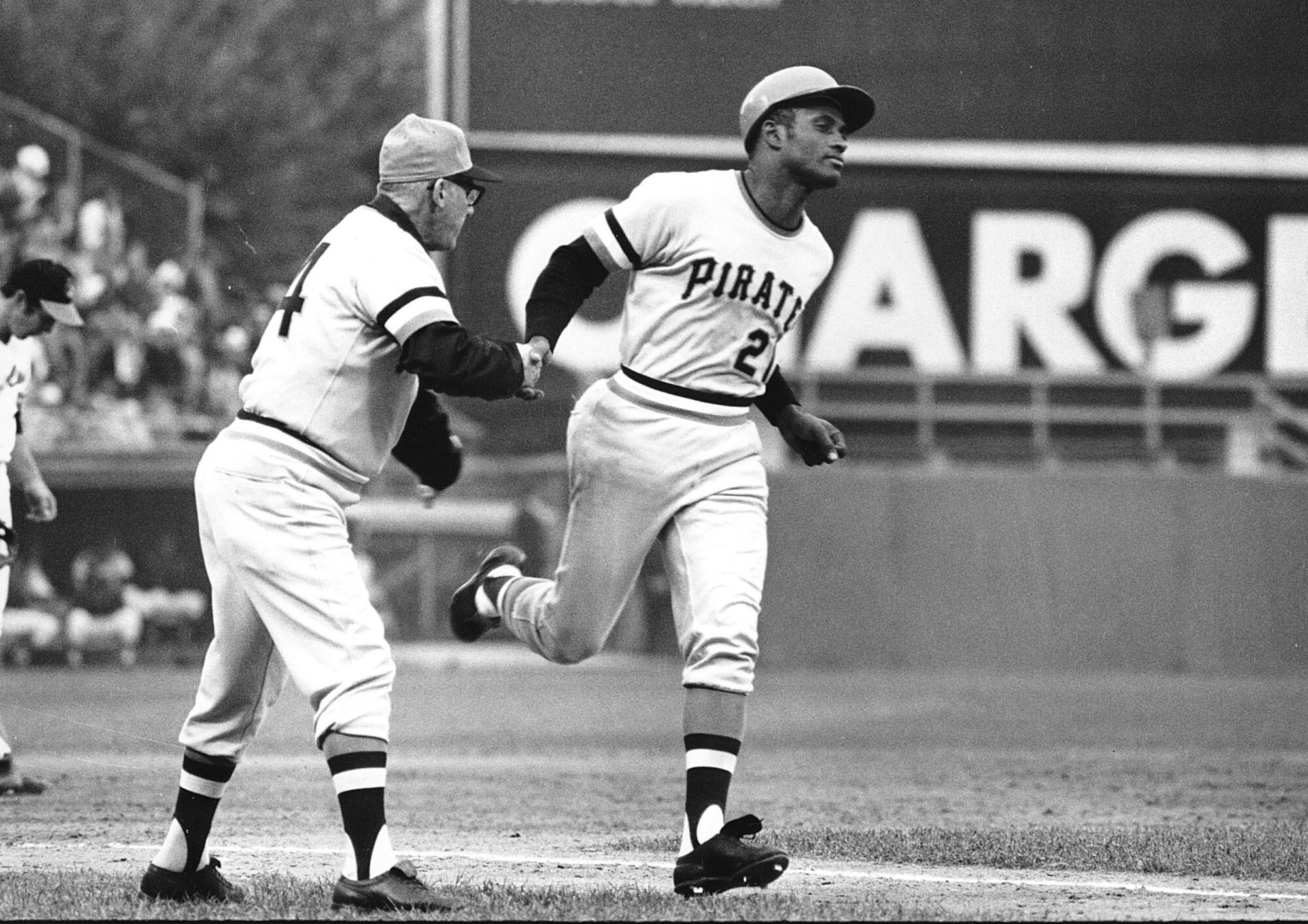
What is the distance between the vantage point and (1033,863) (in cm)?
650

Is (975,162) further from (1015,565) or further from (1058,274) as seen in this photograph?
(1015,565)

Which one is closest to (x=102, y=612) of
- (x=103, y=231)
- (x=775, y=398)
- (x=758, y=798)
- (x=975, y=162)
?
(x=103, y=231)

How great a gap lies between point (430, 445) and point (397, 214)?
78 centimetres

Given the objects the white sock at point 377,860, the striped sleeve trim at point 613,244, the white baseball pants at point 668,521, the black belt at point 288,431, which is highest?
the striped sleeve trim at point 613,244

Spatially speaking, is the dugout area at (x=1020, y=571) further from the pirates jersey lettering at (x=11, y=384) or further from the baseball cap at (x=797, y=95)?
the baseball cap at (x=797, y=95)

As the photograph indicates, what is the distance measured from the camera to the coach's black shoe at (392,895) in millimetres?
5129

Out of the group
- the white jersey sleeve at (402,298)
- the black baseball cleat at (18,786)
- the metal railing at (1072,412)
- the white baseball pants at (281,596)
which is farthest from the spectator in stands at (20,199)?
the white jersey sleeve at (402,298)

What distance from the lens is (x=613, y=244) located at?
6008mm

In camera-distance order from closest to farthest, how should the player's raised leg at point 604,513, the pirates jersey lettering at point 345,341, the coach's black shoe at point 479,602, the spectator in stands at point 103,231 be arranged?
1. the pirates jersey lettering at point 345,341
2. the player's raised leg at point 604,513
3. the coach's black shoe at point 479,602
4. the spectator in stands at point 103,231

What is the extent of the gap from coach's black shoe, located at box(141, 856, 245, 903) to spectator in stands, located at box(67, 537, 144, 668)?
12.0m

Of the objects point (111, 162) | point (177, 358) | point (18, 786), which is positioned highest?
point (111, 162)

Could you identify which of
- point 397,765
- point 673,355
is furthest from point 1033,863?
point 397,765

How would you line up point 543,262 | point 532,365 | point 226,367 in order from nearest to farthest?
point 532,365
point 226,367
point 543,262

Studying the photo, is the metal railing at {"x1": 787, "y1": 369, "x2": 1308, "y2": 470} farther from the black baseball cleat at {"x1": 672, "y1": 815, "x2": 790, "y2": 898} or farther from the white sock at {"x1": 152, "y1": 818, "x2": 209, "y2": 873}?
the white sock at {"x1": 152, "y1": 818, "x2": 209, "y2": 873}
